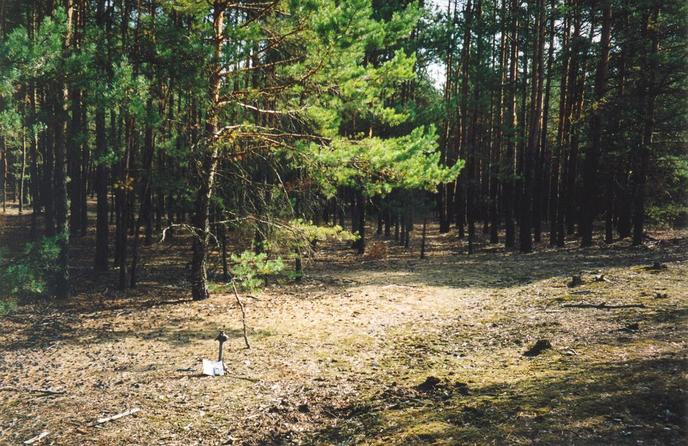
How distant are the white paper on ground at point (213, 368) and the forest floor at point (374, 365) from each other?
0.14m

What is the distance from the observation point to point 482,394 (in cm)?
564

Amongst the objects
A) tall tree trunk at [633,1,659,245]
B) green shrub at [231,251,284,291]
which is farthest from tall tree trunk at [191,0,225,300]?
tall tree trunk at [633,1,659,245]

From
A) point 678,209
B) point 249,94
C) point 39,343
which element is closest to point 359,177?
point 249,94

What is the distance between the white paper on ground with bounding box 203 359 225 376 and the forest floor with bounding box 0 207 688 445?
5.6 inches

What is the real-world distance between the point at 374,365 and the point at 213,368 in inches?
113

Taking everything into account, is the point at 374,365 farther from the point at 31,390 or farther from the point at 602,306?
the point at 31,390

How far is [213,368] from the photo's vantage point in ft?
25.3

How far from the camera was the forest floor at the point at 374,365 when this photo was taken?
492 cm

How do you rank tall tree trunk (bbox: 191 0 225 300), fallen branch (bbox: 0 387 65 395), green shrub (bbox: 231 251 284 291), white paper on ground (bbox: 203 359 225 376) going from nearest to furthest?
fallen branch (bbox: 0 387 65 395), white paper on ground (bbox: 203 359 225 376), green shrub (bbox: 231 251 284 291), tall tree trunk (bbox: 191 0 225 300)

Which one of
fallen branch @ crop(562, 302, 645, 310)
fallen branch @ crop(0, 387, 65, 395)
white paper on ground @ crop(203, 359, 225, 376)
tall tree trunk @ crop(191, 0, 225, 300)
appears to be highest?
tall tree trunk @ crop(191, 0, 225, 300)

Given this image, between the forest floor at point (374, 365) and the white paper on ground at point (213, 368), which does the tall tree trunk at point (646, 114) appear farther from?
the white paper on ground at point (213, 368)

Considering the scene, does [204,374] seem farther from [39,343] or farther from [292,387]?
[39,343]

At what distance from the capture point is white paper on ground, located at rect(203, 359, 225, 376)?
24.9 ft

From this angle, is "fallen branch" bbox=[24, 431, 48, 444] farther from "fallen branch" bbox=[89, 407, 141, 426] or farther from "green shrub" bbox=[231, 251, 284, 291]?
"green shrub" bbox=[231, 251, 284, 291]
